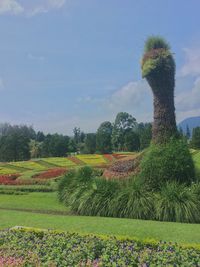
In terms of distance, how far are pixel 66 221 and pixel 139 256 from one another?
451 cm

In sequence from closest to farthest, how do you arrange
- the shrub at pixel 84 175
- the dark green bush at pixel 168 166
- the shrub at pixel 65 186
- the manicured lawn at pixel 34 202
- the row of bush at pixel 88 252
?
the row of bush at pixel 88 252 < the dark green bush at pixel 168 166 < the manicured lawn at pixel 34 202 < the shrub at pixel 84 175 < the shrub at pixel 65 186

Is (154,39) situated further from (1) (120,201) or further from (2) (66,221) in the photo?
(2) (66,221)

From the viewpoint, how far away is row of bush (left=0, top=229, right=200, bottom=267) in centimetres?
558

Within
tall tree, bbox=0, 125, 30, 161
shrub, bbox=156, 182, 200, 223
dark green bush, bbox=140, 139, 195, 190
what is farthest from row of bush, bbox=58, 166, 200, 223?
tall tree, bbox=0, 125, 30, 161

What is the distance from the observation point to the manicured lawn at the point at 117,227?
8289mm

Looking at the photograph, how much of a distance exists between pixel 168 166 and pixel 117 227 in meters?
3.75

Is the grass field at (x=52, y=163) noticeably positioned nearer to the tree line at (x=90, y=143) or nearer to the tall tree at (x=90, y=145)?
the tree line at (x=90, y=143)

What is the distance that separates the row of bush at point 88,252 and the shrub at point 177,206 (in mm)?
3861

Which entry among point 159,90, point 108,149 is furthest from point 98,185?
point 108,149

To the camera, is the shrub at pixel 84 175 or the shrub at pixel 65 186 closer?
the shrub at pixel 84 175

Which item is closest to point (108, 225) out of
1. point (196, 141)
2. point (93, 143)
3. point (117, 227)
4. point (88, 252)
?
point (117, 227)

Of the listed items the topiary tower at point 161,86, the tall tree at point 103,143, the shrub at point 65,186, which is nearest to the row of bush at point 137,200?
the shrub at point 65,186

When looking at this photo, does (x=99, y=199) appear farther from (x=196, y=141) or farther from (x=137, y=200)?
(x=196, y=141)

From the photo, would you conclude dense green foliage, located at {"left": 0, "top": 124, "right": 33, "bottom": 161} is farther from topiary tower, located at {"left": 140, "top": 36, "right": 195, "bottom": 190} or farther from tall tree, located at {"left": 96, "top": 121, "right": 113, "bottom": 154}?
topiary tower, located at {"left": 140, "top": 36, "right": 195, "bottom": 190}
